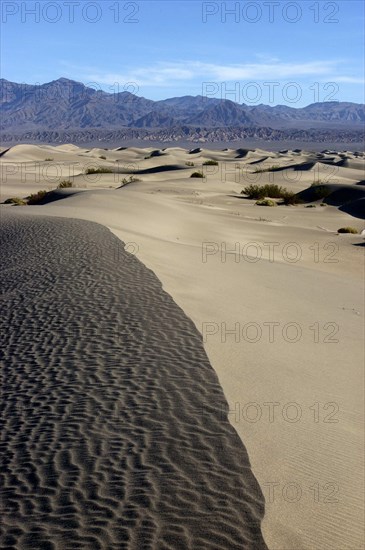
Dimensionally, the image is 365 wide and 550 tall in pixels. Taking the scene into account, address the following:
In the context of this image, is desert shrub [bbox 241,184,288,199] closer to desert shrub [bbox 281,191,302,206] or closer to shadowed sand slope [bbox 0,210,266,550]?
desert shrub [bbox 281,191,302,206]

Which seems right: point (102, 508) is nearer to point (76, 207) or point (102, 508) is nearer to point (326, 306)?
point (326, 306)

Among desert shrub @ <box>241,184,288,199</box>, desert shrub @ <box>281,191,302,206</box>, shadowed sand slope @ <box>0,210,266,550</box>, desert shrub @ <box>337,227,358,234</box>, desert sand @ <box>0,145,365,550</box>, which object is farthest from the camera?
desert shrub @ <box>241,184,288,199</box>

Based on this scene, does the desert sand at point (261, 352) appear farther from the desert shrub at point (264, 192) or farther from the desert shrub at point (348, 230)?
the desert shrub at point (264, 192)

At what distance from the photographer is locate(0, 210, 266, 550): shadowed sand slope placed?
177 inches

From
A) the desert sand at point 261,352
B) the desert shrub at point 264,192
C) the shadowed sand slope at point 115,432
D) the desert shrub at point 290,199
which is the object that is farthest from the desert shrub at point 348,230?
the shadowed sand slope at point 115,432

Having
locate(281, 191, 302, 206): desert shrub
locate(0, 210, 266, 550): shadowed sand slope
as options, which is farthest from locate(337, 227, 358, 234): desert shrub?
locate(0, 210, 266, 550): shadowed sand slope

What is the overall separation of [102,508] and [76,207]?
55.5 feet

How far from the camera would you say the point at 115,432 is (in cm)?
570

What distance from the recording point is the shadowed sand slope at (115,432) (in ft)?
14.7

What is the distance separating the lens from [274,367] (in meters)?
8.35

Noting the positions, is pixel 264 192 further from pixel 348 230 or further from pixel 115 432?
pixel 115 432

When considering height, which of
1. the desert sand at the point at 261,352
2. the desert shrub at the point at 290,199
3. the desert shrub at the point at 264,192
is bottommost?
the desert sand at the point at 261,352

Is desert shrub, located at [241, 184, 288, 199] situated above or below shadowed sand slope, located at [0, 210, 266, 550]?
above

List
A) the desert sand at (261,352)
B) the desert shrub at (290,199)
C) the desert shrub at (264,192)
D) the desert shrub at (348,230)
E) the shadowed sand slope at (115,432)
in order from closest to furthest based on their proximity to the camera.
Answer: the shadowed sand slope at (115,432), the desert sand at (261,352), the desert shrub at (348,230), the desert shrub at (290,199), the desert shrub at (264,192)
